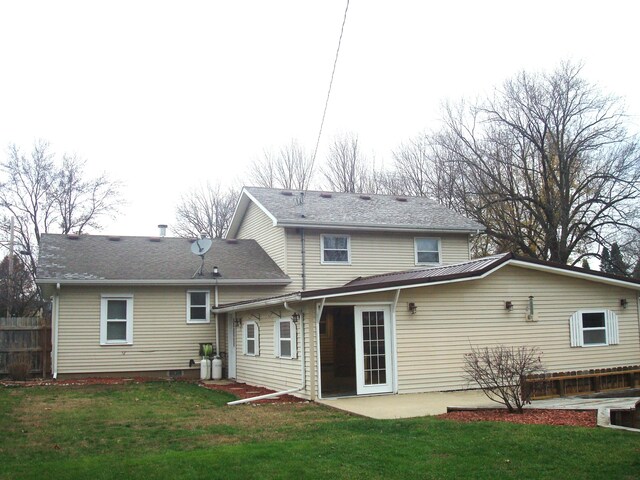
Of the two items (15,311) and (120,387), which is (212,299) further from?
(15,311)

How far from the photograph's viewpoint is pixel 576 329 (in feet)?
54.6

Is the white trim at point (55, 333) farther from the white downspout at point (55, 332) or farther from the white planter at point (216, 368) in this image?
the white planter at point (216, 368)

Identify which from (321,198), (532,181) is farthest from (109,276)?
(532,181)

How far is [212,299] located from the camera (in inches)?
821

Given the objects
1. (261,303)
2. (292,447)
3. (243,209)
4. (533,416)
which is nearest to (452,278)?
(261,303)

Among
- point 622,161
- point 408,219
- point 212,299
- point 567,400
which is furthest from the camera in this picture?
point 622,161

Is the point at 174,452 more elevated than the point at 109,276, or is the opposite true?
the point at 109,276

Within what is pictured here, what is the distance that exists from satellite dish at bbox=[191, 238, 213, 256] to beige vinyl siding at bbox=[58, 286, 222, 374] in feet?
4.28

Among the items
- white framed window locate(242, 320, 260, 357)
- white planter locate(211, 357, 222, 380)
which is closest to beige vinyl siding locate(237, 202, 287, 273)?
white framed window locate(242, 320, 260, 357)

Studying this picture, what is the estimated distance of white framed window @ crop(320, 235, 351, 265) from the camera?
21.6 m

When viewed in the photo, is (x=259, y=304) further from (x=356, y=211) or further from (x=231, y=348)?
(x=356, y=211)

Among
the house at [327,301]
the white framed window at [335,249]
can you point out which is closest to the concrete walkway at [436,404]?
the house at [327,301]

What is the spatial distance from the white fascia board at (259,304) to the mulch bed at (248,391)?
2.10m

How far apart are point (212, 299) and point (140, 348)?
2.68 meters
